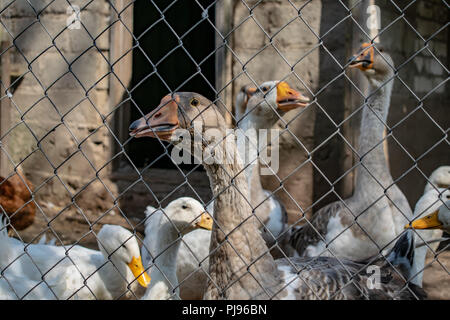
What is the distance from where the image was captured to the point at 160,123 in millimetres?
2393

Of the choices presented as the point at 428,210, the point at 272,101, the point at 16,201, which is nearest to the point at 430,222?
the point at 428,210

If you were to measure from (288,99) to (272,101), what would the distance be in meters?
0.16

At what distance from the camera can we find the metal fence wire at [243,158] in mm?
2424

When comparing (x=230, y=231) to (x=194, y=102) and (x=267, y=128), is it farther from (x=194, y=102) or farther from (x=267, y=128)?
(x=267, y=128)

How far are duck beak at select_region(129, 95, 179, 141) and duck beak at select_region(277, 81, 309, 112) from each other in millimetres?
2132

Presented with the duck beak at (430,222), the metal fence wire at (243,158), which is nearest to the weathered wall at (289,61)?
the metal fence wire at (243,158)

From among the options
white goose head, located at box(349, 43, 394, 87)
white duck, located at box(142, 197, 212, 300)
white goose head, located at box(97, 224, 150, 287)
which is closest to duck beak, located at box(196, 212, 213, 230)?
→ white duck, located at box(142, 197, 212, 300)

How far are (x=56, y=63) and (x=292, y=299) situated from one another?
499cm

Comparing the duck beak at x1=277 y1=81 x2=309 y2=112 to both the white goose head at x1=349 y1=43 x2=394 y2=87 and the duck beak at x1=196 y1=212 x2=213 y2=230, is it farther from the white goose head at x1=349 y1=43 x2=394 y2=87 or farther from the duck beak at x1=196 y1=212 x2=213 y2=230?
the duck beak at x1=196 y1=212 x2=213 y2=230

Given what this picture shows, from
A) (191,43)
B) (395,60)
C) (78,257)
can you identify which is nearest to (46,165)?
(191,43)

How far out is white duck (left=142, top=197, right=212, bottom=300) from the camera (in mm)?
3471

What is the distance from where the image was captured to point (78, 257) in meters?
3.98

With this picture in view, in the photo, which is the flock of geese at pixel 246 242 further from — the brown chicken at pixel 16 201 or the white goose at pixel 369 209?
the brown chicken at pixel 16 201
